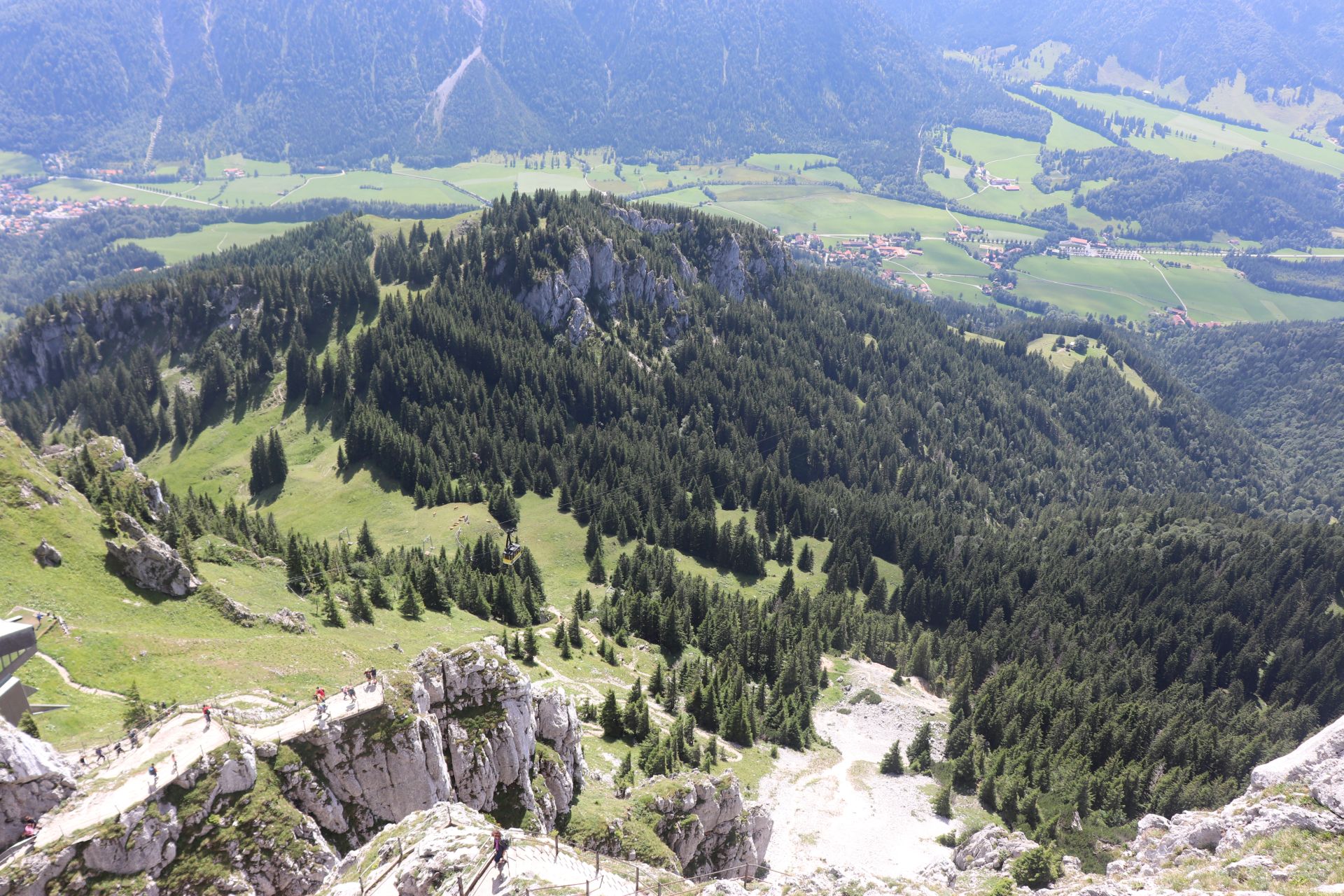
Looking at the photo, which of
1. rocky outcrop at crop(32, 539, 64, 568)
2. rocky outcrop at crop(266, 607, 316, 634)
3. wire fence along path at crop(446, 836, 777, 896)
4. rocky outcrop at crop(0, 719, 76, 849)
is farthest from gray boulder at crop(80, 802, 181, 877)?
rocky outcrop at crop(32, 539, 64, 568)

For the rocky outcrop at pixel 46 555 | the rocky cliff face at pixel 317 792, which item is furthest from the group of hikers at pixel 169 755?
the rocky outcrop at pixel 46 555

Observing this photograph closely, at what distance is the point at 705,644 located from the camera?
4594 inches

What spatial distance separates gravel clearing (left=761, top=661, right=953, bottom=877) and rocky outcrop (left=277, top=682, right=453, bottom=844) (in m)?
41.1

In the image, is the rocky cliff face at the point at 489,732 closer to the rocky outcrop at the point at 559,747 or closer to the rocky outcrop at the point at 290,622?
the rocky outcrop at the point at 559,747

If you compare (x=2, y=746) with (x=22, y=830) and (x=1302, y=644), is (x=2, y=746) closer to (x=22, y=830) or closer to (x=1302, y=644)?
(x=22, y=830)

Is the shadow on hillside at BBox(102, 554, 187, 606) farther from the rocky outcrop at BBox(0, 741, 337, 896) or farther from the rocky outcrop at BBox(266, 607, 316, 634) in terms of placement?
the rocky outcrop at BBox(0, 741, 337, 896)

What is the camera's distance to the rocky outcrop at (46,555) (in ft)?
207

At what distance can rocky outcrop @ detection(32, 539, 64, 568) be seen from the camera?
63.1 m

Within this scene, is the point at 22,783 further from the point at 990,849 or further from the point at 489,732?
the point at 990,849

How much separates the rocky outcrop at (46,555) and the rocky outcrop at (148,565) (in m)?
3.95

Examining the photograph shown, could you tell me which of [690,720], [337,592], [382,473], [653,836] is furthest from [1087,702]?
[382,473]

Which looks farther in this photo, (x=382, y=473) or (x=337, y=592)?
(x=382, y=473)

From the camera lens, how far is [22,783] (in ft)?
117

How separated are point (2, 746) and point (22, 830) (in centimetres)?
440
